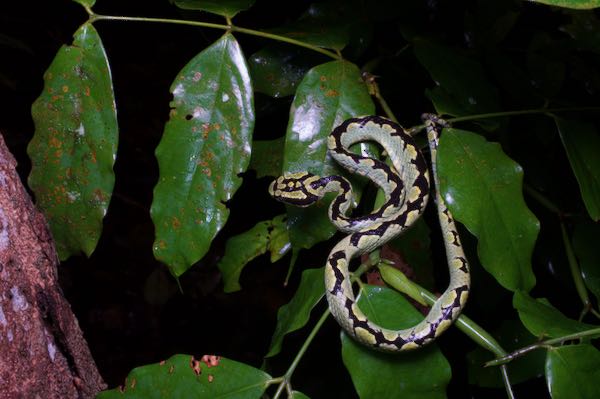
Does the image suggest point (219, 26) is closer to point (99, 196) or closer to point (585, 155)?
point (99, 196)

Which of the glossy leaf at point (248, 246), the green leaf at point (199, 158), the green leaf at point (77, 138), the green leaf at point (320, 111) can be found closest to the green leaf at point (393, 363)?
the green leaf at point (320, 111)

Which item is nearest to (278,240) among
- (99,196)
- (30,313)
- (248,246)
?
(248,246)

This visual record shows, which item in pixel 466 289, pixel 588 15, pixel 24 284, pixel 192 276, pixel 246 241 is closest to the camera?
pixel 24 284

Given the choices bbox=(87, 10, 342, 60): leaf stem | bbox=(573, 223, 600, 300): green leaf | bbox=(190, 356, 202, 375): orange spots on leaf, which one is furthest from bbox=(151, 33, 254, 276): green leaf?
bbox=(573, 223, 600, 300): green leaf

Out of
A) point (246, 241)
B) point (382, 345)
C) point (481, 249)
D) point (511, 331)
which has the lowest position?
point (511, 331)

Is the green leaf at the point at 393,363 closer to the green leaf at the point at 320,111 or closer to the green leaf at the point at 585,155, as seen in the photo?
the green leaf at the point at 320,111

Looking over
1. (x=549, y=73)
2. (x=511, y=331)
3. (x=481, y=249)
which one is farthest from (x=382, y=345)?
(x=549, y=73)

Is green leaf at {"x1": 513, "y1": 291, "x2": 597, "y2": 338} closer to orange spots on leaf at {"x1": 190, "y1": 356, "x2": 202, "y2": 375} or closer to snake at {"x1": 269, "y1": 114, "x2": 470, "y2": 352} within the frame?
snake at {"x1": 269, "y1": 114, "x2": 470, "y2": 352}

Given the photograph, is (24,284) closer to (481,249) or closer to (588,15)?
(481,249)
